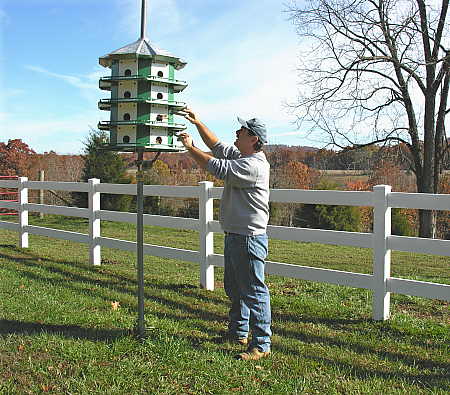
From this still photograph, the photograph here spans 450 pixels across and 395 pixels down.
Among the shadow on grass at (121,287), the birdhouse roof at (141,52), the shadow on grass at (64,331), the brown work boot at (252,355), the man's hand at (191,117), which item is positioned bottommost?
the shadow on grass at (121,287)

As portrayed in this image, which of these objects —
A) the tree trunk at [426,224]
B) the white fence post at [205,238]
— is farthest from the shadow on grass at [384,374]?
the tree trunk at [426,224]

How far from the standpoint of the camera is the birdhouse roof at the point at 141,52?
519 centimetres

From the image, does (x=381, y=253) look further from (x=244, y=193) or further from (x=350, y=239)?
(x=244, y=193)

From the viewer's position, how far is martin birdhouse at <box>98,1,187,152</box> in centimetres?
518

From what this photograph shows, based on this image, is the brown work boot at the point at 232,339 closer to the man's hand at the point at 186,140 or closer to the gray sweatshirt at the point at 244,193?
the gray sweatshirt at the point at 244,193

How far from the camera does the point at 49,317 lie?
19.0 feet

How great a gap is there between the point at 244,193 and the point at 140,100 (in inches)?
53.2

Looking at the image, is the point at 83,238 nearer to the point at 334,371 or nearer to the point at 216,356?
the point at 216,356

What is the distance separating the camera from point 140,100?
5125 millimetres

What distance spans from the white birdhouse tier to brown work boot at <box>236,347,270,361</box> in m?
1.98

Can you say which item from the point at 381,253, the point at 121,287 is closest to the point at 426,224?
the point at 381,253

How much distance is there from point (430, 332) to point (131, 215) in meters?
4.83

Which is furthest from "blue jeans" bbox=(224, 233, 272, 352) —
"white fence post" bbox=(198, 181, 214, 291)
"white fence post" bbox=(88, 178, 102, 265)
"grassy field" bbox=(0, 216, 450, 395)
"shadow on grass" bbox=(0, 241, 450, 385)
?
"white fence post" bbox=(88, 178, 102, 265)

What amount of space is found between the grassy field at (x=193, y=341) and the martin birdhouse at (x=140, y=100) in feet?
5.88
